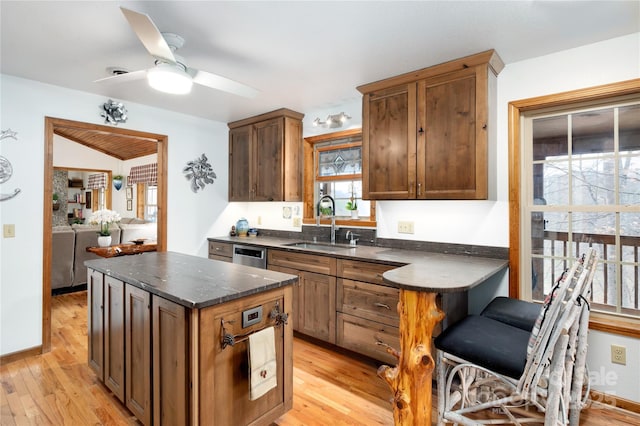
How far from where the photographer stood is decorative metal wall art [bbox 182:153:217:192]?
396cm

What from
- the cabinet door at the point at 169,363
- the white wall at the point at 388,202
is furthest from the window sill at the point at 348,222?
the cabinet door at the point at 169,363

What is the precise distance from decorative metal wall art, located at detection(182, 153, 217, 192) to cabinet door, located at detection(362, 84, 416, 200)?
2.19 m

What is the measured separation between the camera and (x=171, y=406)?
5.15ft

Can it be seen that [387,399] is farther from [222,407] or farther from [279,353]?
[222,407]

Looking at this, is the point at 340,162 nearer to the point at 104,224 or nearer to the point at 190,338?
the point at 190,338

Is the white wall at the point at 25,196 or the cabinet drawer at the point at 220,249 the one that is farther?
the cabinet drawer at the point at 220,249

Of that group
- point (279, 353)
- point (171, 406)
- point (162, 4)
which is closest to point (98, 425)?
point (171, 406)

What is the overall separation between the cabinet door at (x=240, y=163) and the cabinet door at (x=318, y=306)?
1.58 m

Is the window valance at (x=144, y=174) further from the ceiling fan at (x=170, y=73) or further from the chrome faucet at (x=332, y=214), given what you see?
the ceiling fan at (x=170, y=73)

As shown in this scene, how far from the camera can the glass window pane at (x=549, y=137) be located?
2346 millimetres

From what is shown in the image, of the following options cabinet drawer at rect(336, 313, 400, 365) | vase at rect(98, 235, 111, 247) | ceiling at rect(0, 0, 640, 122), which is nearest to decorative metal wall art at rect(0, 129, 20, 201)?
ceiling at rect(0, 0, 640, 122)

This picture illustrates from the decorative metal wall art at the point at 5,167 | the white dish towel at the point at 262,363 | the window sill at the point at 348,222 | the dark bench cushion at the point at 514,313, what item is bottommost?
the white dish towel at the point at 262,363

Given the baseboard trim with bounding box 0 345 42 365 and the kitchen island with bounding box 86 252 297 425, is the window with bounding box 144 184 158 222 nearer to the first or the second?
the baseboard trim with bounding box 0 345 42 365

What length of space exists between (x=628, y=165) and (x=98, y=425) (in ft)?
12.0
